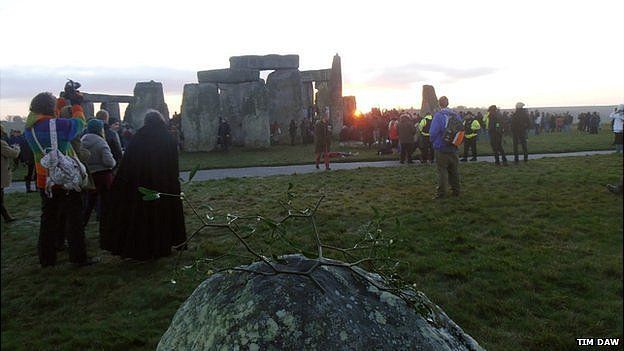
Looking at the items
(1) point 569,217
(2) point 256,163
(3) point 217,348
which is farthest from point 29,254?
(2) point 256,163

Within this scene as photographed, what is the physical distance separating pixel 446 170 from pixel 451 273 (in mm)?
4337

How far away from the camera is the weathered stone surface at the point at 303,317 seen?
1.79 meters

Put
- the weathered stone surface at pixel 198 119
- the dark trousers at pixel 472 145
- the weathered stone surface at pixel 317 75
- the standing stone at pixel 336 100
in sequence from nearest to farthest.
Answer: the dark trousers at pixel 472 145, the weathered stone surface at pixel 198 119, the standing stone at pixel 336 100, the weathered stone surface at pixel 317 75

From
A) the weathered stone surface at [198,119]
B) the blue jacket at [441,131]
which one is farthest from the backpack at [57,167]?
the weathered stone surface at [198,119]

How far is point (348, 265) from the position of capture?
85.4 inches

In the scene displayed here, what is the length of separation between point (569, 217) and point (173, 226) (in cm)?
501

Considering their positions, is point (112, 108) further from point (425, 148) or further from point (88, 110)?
point (425, 148)

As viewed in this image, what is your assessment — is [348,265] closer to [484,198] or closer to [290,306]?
[290,306]

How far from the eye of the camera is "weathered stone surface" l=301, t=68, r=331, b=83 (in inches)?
1209

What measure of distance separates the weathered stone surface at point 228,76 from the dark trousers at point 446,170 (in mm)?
15978

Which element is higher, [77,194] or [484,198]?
[77,194]

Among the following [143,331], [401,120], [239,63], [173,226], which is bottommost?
[143,331]

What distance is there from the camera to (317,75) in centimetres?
3111

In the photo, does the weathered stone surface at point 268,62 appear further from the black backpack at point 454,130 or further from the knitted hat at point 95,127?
the knitted hat at point 95,127
